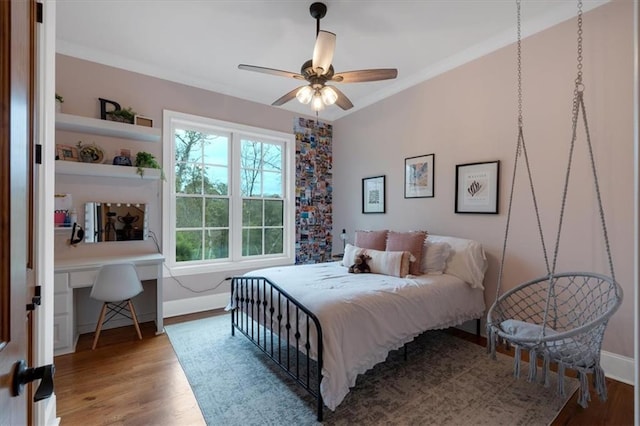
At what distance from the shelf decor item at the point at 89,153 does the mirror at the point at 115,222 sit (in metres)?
0.46

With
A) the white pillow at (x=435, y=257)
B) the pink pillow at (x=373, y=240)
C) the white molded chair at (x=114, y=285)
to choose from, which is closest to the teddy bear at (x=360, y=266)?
the pink pillow at (x=373, y=240)

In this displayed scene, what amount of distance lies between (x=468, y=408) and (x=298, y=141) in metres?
3.94

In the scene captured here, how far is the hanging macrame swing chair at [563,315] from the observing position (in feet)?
5.60

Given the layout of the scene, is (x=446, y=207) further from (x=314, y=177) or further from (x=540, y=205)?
(x=314, y=177)

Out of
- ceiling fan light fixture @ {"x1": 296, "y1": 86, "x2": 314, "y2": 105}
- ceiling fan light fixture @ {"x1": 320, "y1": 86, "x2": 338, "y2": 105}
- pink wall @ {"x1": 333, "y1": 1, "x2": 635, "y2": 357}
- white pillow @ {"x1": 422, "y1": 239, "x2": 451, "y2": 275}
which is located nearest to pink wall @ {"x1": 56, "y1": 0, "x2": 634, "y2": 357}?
pink wall @ {"x1": 333, "y1": 1, "x2": 635, "y2": 357}

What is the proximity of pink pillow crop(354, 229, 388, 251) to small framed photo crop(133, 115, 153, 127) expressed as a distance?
280cm

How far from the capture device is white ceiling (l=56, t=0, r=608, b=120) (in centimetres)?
241

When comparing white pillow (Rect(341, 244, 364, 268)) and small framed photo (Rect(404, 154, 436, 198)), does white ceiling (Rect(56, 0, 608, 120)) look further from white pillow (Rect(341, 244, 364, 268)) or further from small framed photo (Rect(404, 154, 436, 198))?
white pillow (Rect(341, 244, 364, 268))

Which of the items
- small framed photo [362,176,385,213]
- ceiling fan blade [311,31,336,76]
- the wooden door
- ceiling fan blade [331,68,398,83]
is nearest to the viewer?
the wooden door

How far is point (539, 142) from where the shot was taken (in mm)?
2631

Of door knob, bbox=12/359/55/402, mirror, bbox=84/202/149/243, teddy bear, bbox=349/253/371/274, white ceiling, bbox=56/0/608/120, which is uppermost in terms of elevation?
white ceiling, bbox=56/0/608/120

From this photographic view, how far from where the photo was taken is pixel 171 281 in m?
3.62

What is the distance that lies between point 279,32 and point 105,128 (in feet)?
6.61

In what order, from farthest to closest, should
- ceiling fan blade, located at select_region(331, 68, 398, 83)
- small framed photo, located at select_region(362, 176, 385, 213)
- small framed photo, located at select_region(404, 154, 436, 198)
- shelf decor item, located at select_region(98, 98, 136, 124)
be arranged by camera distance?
small framed photo, located at select_region(362, 176, 385, 213)
small framed photo, located at select_region(404, 154, 436, 198)
shelf decor item, located at select_region(98, 98, 136, 124)
ceiling fan blade, located at select_region(331, 68, 398, 83)
